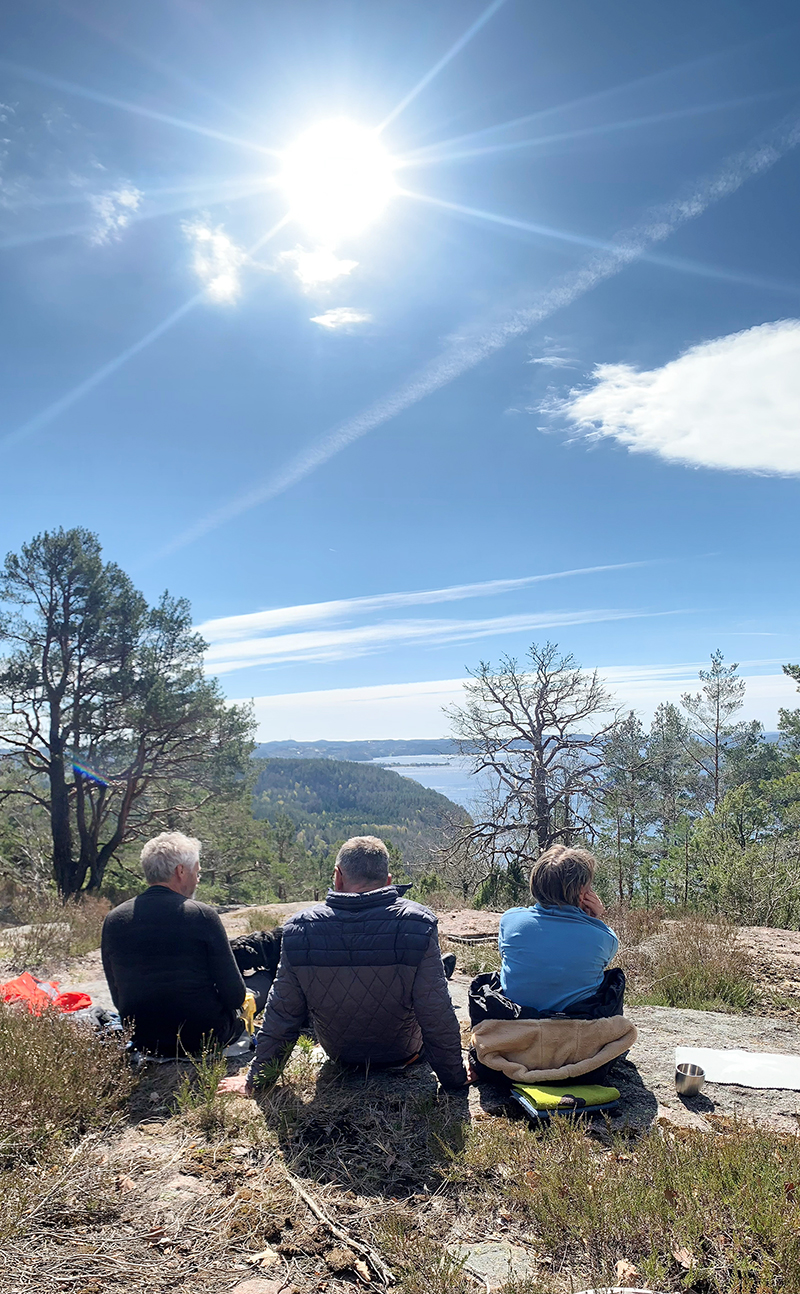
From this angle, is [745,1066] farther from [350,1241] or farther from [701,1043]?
[350,1241]

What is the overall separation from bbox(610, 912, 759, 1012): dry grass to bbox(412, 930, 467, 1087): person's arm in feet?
8.47

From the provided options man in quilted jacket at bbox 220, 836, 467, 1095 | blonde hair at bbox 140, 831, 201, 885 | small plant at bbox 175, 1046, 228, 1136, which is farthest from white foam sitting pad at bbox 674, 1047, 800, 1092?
blonde hair at bbox 140, 831, 201, 885

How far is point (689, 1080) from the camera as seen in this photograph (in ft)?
10.3

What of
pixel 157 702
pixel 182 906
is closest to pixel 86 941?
pixel 182 906

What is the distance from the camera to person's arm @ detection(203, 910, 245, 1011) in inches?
129

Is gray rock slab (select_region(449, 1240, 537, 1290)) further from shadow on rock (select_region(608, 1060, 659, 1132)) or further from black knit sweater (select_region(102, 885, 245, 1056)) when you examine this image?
black knit sweater (select_region(102, 885, 245, 1056))

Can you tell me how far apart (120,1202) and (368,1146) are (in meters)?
0.91

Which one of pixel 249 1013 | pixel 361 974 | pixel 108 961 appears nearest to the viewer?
pixel 361 974

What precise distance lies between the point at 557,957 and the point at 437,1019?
62 cm

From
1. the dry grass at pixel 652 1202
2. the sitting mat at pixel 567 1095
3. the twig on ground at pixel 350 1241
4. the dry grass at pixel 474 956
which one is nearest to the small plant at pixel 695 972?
the dry grass at pixel 474 956

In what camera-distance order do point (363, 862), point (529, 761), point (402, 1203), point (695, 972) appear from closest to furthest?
1. point (402, 1203)
2. point (363, 862)
3. point (695, 972)
4. point (529, 761)

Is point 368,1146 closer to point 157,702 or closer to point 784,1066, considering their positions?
point 784,1066

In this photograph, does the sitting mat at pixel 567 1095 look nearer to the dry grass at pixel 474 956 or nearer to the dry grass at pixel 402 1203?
the dry grass at pixel 402 1203

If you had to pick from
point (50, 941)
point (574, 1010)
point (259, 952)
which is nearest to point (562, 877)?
point (574, 1010)
